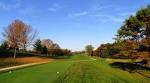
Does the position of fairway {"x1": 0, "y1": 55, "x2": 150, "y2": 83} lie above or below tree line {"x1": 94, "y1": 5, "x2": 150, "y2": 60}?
below

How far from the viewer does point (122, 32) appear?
38.9m

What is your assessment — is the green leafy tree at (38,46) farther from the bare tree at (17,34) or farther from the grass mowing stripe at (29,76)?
the grass mowing stripe at (29,76)

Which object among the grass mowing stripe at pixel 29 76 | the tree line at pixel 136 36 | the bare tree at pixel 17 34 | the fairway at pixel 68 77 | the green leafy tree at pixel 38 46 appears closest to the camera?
the grass mowing stripe at pixel 29 76

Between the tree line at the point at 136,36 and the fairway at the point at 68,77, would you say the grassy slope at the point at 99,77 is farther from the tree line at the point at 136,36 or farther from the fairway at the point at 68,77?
the tree line at the point at 136,36

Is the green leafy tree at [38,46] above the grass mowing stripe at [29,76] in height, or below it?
above

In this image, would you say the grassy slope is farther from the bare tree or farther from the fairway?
the bare tree

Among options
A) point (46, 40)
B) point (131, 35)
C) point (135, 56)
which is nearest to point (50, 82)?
point (135, 56)

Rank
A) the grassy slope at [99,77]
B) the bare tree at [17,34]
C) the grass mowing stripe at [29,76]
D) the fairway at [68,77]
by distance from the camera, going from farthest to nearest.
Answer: the bare tree at [17,34], the grassy slope at [99,77], the fairway at [68,77], the grass mowing stripe at [29,76]

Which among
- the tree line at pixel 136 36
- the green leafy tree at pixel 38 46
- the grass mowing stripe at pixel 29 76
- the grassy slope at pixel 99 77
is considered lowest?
the grassy slope at pixel 99 77

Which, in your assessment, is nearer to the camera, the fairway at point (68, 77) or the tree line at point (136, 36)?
the fairway at point (68, 77)

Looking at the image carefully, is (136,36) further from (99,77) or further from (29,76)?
(29,76)

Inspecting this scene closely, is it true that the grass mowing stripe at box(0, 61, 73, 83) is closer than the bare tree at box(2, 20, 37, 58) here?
Yes

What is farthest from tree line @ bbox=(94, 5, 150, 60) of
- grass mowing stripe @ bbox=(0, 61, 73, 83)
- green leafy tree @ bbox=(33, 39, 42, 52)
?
green leafy tree @ bbox=(33, 39, 42, 52)

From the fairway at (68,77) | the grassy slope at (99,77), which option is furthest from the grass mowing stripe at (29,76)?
the grassy slope at (99,77)
